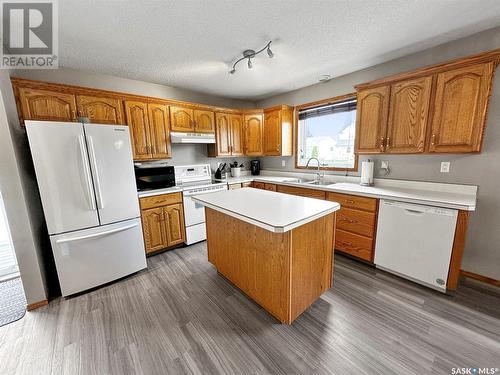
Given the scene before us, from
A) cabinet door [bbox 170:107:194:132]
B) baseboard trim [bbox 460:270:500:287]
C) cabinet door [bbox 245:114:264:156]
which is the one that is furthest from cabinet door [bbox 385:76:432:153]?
cabinet door [bbox 170:107:194:132]

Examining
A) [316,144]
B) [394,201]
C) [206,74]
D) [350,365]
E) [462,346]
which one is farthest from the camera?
[316,144]

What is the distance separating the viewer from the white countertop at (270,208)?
53.2 inches

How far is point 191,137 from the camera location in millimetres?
3215

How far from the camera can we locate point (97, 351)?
1.47 meters

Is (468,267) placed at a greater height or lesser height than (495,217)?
lesser

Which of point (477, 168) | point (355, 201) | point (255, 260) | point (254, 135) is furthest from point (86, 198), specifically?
point (477, 168)

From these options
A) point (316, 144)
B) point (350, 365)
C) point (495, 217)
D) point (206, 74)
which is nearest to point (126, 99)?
point (206, 74)

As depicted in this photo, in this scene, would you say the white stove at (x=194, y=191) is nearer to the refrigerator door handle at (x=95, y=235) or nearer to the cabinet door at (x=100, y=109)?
the refrigerator door handle at (x=95, y=235)

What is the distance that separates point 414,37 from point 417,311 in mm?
2601

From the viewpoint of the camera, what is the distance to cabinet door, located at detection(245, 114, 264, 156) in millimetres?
3930

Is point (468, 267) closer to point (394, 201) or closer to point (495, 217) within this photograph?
point (495, 217)

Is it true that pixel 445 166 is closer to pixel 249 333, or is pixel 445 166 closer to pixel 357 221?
pixel 357 221

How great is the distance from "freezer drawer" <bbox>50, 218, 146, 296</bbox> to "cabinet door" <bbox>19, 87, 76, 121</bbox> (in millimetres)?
1333

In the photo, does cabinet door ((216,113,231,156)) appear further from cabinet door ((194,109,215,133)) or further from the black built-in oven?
the black built-in oven
